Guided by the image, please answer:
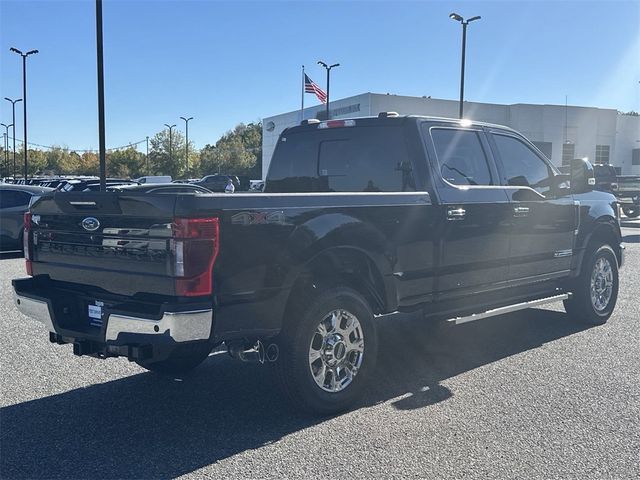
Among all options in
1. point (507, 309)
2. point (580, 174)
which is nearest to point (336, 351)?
point (507, 309)

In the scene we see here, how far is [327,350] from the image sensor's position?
460 cm

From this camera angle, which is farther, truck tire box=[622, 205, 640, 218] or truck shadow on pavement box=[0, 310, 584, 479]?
truck tire box=[622, 205, 640, 218]

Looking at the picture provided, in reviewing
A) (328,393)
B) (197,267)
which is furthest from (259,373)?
(197,267)

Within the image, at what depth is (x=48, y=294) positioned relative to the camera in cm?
451

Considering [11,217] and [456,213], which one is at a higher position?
[456,213]

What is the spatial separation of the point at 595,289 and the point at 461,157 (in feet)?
9.11

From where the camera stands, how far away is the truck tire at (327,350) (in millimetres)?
4355

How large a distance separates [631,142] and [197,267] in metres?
62.4

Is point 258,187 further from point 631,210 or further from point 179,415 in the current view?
point 179,415

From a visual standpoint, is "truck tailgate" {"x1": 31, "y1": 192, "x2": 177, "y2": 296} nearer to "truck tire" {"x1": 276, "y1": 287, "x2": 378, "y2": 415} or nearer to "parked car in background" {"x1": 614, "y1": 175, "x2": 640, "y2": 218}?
"truck tire" {"x1": 276, "y1": 287, "x2": 378, "y2": 415}

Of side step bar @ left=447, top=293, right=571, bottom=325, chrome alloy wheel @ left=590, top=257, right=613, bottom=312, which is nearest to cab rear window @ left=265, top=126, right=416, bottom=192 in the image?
side step bar @ left=447, top=293, right=571, bottom=325

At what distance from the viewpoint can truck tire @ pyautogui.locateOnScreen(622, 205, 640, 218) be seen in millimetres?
25938

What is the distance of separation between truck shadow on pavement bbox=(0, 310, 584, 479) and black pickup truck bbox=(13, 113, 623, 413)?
33 cm

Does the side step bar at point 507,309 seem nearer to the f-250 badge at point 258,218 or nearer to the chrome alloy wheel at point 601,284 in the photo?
the chrome alloy wheel at point 601,284
